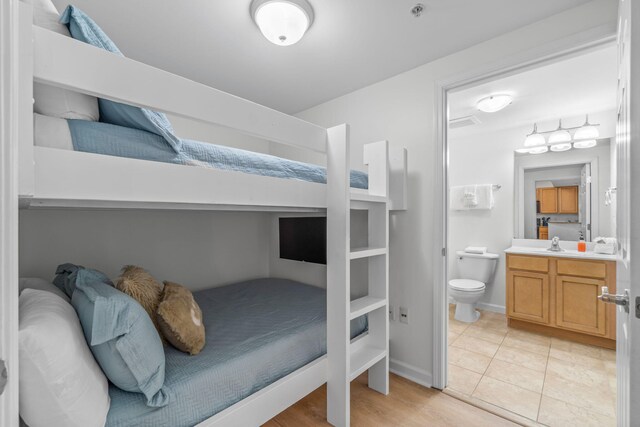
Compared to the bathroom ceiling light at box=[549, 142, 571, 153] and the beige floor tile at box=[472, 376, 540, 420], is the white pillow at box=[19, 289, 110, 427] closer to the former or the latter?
the beige floor tile at box=[472, 376, 540, 420]

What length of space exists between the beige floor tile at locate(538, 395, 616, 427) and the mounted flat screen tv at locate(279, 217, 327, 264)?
67.0 inches

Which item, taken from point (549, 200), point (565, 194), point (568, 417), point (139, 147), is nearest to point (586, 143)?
point (565, 194)

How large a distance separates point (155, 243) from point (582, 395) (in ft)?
10.5

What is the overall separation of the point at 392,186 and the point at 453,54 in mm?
A: 964

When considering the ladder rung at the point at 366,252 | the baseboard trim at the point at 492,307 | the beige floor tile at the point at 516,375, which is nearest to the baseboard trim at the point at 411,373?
the beige floor tile at the point at 516,375

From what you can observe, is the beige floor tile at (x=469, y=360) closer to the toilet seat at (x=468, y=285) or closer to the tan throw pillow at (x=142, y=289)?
the toilet seat at (x=468, y=285)

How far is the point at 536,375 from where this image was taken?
2.18 meters

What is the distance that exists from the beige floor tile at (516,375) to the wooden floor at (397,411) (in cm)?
50

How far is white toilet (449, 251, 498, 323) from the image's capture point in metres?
3.13

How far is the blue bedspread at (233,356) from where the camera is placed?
1044 millimetres

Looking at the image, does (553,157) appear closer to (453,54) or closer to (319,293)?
(453,54)

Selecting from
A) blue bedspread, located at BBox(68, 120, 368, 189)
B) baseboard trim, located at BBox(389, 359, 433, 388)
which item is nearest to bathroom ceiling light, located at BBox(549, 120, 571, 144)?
baseboard trim, located at BBox(389, 359, 433, 388)

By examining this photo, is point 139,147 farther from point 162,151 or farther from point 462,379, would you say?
point 462,379

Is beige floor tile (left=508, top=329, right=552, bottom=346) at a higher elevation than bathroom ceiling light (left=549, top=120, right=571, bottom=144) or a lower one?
lower
